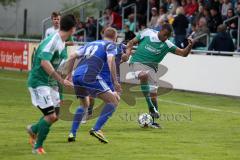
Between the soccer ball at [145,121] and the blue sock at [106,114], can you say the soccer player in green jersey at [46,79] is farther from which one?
the soccer ball at [145,121]

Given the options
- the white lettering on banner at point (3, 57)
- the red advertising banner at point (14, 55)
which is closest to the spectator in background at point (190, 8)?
the red advertising banner at point (14, 55)

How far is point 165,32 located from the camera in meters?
16.2

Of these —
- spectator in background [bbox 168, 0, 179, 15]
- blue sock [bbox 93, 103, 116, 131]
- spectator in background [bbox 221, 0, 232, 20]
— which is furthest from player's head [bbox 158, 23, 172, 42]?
spectator in background [bbox 168, 0, 179, 15]

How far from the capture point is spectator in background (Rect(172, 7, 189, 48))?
89.1 feet

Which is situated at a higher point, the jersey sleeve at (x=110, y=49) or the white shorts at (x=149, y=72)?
the jersey sleeve at (x=110, y=49)

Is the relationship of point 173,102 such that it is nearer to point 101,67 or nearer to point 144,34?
point 144,34

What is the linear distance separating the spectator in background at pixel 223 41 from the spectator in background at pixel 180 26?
2.38 m

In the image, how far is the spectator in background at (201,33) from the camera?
2670 cm

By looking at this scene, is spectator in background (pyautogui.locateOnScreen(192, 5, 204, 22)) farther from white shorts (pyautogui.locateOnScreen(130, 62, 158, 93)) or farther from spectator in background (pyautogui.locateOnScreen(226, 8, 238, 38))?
white shorts (pyautogui.locateOnScreen(130, 62, 158, 93))

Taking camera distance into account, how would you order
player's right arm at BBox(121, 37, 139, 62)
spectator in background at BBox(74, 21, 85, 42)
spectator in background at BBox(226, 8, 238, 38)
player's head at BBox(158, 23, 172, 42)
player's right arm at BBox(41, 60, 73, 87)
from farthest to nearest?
1. spectator in background at BBox(74, 21, 85, 42)
2. spectator in background at BBox(226, 8, 238, 38)
3. player's right arm at BBox(121, 37, 139, 62)
4. player's head at BBox(158, 23, 172, 42)
5. player's right arm at BBox(41, 60, 73, 87)

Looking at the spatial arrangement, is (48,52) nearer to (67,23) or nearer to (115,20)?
(67,23)

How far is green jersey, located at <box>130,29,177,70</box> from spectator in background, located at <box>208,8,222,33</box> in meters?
10.4

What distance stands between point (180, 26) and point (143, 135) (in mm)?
12885

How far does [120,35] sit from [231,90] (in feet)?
27.8
